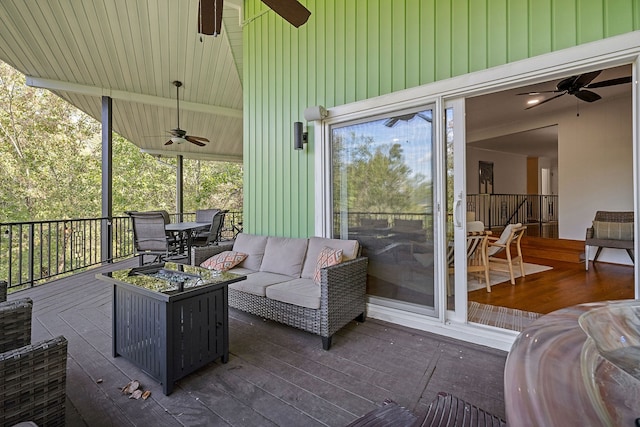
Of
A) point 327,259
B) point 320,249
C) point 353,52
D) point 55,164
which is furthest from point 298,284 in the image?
point 55,164

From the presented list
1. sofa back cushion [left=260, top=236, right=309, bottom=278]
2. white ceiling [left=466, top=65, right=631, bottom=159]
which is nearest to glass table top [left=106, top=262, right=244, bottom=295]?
sofa back cushion [left=260, top=236, right=309, bottom=278]

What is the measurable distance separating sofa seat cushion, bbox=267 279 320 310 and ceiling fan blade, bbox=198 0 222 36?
7.16ft

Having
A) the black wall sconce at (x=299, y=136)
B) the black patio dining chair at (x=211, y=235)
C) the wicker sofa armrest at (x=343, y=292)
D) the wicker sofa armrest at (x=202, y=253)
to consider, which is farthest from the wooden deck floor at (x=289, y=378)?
the black patio dining chair at (x=211, y=235)

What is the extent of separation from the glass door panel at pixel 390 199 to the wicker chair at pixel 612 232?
3.91 meters

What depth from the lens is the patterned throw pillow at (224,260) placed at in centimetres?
327

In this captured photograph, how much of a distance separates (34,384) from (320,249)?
2302mm

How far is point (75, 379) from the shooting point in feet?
6.55

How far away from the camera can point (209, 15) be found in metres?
2.34

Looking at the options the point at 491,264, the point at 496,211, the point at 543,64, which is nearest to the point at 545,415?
the point at 543,64

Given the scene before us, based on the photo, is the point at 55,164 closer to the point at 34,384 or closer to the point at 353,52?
the point at 353,52

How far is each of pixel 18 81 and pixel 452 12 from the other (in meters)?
14.1

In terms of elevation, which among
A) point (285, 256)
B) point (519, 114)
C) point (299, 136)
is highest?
point (519, 114)

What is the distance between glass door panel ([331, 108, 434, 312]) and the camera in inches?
110

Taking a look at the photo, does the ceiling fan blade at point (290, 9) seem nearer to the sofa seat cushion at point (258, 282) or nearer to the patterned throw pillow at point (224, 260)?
the sofa seat cushion at point (258, 282)
